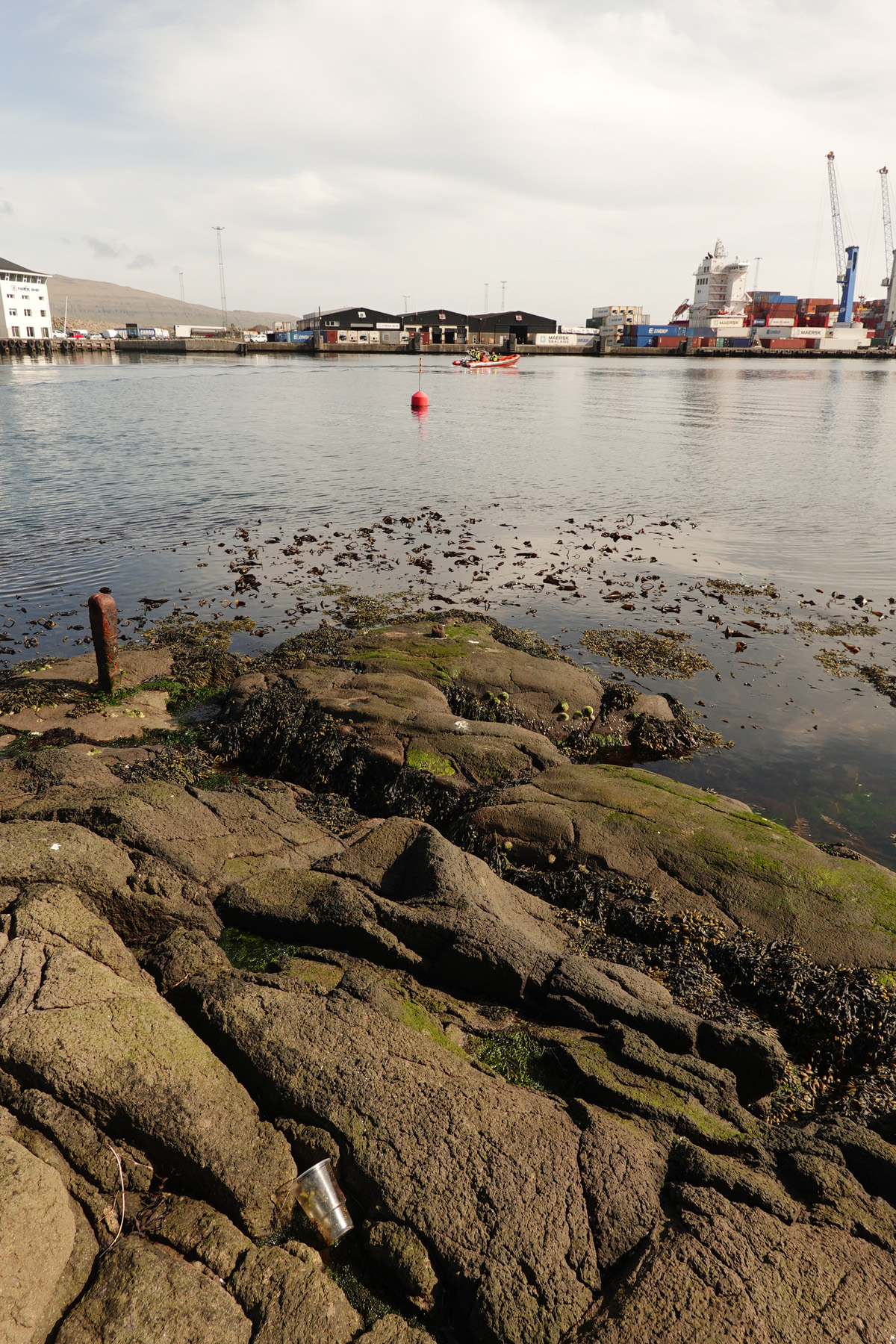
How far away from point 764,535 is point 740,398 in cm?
5608

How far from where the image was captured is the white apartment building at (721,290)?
162m

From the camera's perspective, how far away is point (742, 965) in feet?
21.4

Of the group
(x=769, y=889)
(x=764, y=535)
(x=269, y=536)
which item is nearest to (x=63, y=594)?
(x=269, y=536)

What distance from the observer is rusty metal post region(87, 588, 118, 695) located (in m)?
11.1

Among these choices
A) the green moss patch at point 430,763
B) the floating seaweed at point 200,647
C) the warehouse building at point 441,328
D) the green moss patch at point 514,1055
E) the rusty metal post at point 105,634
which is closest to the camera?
the green moss patch at point 514,1055

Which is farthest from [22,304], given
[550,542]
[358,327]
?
[550,542]

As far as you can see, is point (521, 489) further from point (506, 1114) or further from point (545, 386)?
point (545, 386)

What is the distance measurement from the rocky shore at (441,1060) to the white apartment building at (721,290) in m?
182

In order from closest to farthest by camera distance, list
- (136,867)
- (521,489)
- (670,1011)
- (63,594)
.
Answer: (670,1011)
(136,867)
(63,594)
(521,489)

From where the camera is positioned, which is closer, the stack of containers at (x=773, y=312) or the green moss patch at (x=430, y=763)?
the green moss patch at (x=430, y=763)

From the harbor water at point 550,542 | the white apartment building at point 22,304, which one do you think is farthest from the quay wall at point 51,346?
the harbor water at point 550,542

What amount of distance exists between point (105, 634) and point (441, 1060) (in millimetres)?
8993

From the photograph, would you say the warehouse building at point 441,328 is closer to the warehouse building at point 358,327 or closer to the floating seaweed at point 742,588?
the warehouse building at point 358,327

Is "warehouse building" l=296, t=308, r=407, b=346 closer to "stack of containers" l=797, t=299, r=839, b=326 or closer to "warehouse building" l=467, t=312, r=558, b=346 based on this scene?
"warehouse building" l=467, t=312, r=558, b=346
